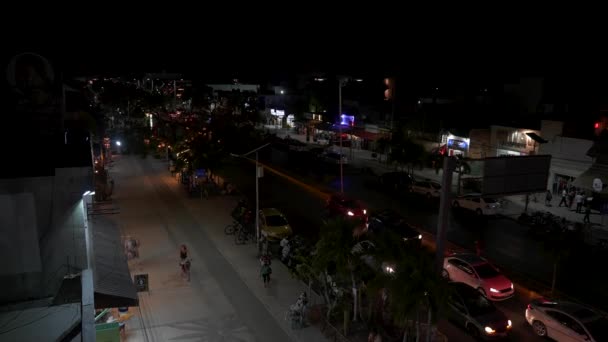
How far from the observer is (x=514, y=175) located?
49.4 feet

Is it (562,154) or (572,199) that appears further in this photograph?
(562,154)

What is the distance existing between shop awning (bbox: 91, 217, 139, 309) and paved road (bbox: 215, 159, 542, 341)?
9600 mm

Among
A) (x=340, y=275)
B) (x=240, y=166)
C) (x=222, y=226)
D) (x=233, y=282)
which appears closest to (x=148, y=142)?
(x=240, y=166)

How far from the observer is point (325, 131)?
62094 mm

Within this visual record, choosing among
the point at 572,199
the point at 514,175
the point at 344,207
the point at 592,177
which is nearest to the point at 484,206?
the point at 592,177

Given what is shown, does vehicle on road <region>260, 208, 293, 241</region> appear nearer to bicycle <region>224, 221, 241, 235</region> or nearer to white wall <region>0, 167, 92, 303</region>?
bicycle <region>224, 221, 241, 235</region>

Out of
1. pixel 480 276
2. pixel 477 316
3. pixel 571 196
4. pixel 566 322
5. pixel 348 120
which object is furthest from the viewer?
pixel 348 120

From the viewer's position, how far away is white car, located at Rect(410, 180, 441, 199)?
32.0 meters

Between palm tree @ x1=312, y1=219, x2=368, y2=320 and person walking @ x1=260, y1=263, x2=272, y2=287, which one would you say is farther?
person walking @ x1=260, y1=263, x2=272, y2=287

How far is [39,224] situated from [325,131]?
53.0m

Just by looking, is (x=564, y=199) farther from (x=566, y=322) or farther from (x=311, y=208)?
(x=566, y=322)

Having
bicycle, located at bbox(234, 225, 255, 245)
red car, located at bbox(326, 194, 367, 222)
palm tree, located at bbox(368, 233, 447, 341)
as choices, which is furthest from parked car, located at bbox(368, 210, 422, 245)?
palm tree, located at bbox(368, 233, 447, 341)

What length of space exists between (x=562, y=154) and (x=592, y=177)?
4.33m

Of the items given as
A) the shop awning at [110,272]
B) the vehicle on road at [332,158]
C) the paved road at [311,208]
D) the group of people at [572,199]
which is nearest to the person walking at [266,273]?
the shop awning at [110,272]
